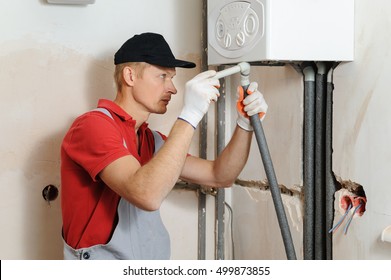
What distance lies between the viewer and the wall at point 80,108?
6.24ft

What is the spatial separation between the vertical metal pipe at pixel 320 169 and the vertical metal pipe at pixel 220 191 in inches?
21.2

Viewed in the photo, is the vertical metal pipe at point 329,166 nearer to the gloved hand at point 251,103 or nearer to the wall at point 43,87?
the gloved hand at point 251,103

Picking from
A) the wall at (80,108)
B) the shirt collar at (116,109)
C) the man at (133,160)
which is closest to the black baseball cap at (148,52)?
the man at (133,160)

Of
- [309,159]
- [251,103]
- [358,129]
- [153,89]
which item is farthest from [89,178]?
[358,129]

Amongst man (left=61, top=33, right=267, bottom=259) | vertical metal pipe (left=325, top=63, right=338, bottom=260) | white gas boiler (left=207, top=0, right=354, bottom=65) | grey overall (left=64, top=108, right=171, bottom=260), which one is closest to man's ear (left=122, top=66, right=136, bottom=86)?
man (left=61, top=33, right=267, bottom=259)

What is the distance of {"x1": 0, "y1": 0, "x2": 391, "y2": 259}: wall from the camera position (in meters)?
1.90

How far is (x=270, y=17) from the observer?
1.52 metres

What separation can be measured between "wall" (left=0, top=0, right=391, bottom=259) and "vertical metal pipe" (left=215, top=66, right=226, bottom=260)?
0.03 metres

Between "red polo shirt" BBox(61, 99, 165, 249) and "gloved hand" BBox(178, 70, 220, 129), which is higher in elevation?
"gloved hand" BBox(178, 70, 220, 129)

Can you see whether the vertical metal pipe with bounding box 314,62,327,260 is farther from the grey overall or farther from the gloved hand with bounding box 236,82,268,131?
the grey overall

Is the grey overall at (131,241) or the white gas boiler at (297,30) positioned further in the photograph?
the grey overall at (131,241)

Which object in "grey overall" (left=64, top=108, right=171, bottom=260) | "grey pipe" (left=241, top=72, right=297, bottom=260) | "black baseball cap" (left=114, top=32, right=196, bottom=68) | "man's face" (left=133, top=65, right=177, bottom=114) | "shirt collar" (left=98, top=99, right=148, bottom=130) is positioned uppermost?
"black baseball cap" (left=114, top=32, right=196, bottom=68)
